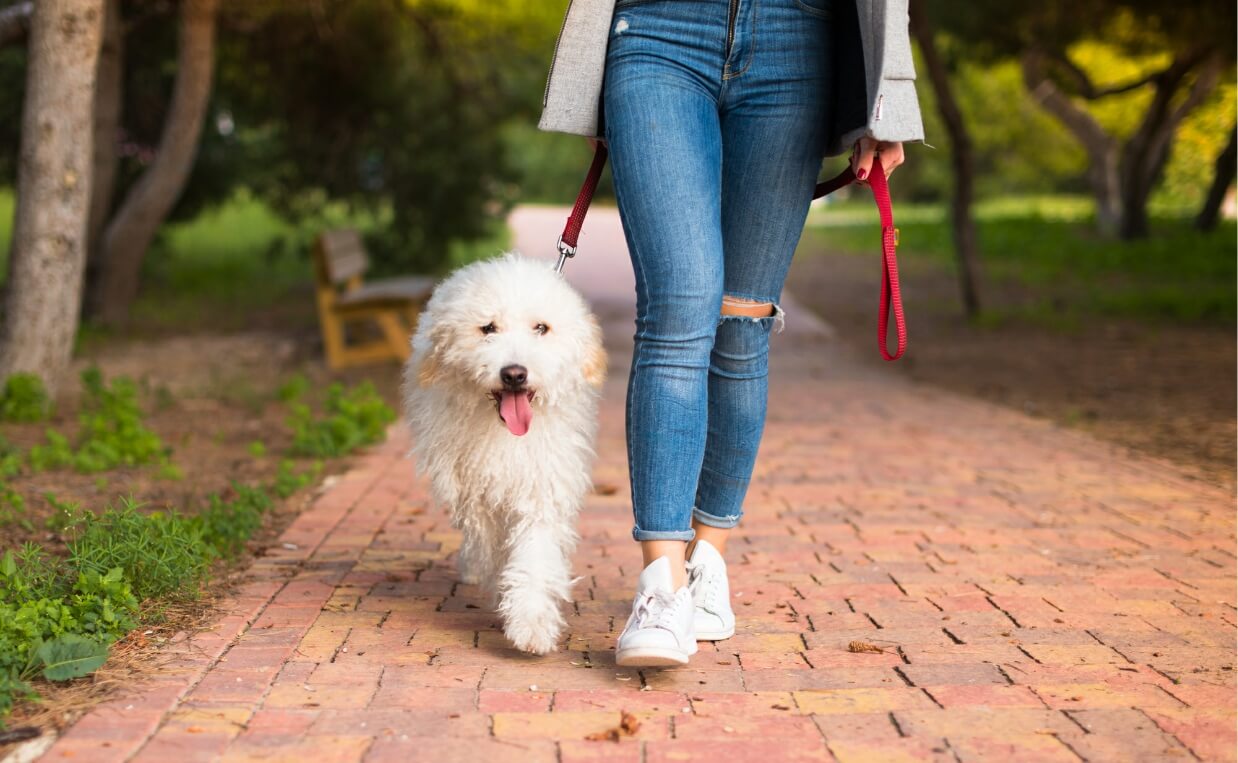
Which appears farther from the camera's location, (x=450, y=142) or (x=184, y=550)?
(x=450, y=142)

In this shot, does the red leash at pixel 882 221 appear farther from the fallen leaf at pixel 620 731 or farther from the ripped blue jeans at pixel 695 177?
the fallen leaf at pixel 620 731

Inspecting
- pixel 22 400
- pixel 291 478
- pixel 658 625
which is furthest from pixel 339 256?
pixel 658 625

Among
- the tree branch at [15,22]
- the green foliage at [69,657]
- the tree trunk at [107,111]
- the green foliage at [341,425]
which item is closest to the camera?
the green foliage at [69,657]

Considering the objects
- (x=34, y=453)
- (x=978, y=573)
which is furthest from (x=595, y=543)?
(x=34, y=453)

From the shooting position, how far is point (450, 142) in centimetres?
1462

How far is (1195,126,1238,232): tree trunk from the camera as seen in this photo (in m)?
12.4

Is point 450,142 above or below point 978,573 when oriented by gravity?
above

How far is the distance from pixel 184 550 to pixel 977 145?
4000 centimetres

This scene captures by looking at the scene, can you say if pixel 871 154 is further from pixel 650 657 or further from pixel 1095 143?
pixel 1095 143

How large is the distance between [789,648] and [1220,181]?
13.5m

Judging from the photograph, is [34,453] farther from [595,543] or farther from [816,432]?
[816,432]

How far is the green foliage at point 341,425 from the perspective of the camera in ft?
21.0

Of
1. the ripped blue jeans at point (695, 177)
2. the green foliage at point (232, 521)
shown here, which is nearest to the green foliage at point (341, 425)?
the green foliage at point (232, 521)

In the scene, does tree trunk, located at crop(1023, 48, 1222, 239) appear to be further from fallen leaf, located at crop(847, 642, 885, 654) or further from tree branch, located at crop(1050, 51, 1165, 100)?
fallen leaf, located at crop(847, 642, 885, 654)
